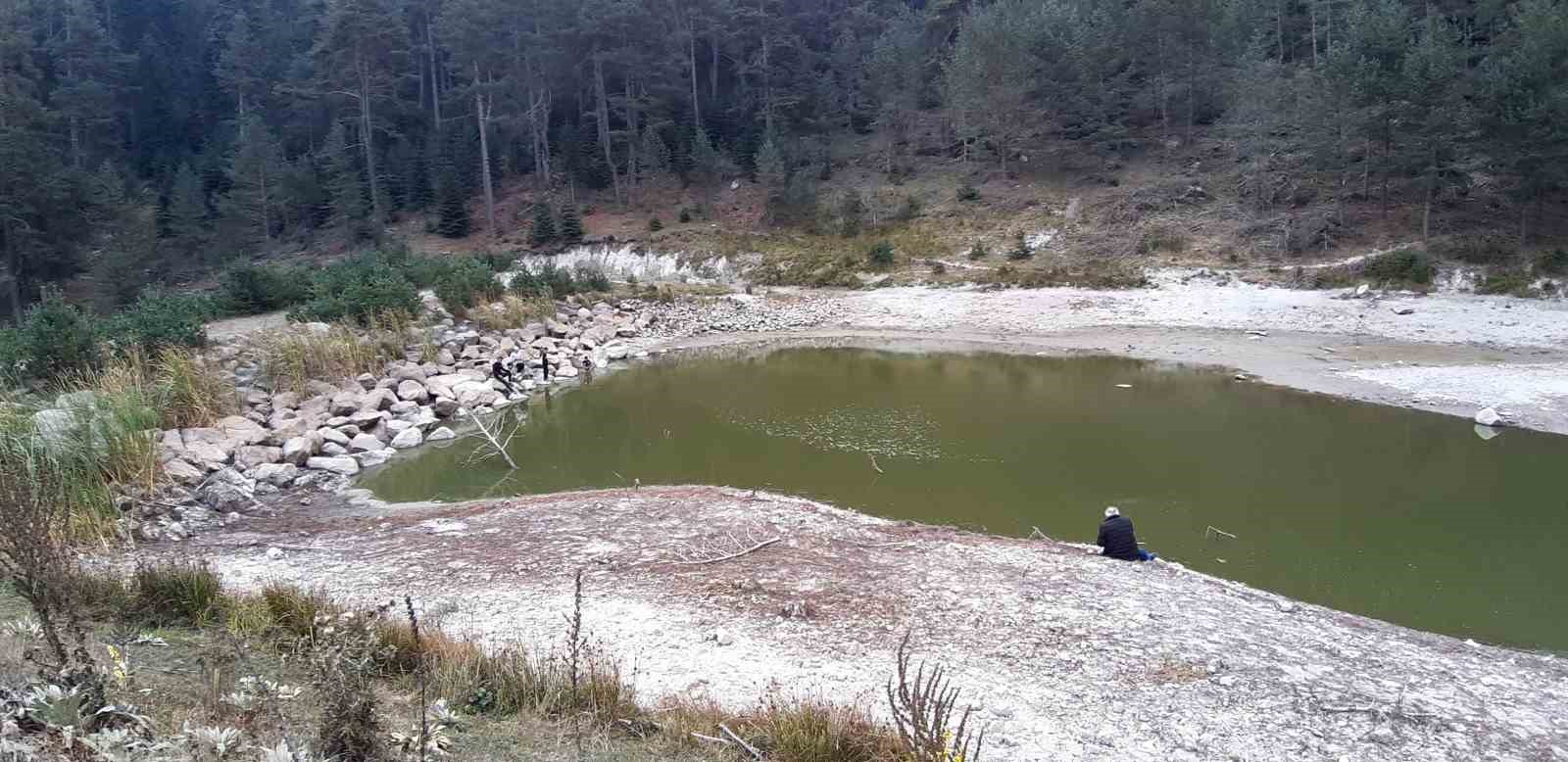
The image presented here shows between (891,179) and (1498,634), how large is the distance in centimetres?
4008

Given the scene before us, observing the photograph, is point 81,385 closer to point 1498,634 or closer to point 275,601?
point 275,601

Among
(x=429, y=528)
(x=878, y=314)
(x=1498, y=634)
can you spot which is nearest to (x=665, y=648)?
(x=429, y=528)

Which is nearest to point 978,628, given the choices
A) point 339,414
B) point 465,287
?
point 339,414

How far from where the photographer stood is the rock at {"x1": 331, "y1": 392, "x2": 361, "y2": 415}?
1758 centimetres

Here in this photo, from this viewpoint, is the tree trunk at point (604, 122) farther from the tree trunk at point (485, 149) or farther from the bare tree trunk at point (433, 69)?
the bare tree trunk at point (433, 69)

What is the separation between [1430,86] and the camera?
27938mm

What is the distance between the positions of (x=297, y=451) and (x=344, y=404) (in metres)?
3.06

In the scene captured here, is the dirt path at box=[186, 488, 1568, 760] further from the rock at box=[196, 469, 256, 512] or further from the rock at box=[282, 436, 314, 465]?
the rock at box=[282, 436, 314, 465]

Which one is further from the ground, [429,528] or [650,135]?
[650,135]

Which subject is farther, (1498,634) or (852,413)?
(852,413)

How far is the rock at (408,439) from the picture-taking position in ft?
55.8

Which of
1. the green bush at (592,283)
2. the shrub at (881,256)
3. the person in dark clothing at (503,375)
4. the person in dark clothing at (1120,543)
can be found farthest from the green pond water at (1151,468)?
the shrub at (881,256)

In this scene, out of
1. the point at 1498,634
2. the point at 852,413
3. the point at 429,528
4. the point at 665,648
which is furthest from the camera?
the point at 852,413

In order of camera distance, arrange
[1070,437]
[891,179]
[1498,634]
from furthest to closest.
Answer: [891,179] < [1070,437] < [1498,634]
